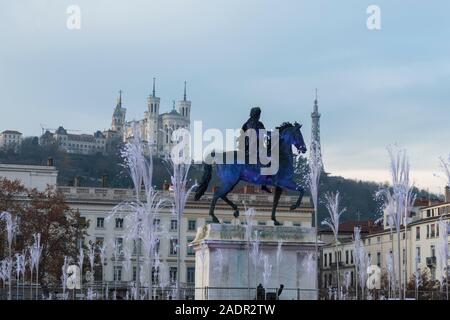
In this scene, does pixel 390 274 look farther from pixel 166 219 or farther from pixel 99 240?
pixel 99 240

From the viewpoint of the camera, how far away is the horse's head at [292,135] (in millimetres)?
30750

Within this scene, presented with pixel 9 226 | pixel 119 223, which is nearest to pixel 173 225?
pixel 119 223

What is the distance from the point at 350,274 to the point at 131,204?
100 ft

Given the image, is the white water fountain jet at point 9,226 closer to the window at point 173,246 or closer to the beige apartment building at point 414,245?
the window at point 173,246

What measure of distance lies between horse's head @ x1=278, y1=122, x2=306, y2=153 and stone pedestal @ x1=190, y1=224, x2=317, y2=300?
254 cm

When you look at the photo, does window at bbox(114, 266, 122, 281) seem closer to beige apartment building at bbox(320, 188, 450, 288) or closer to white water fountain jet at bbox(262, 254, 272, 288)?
beige apartment building at bbox(320, 188, 450, 288)

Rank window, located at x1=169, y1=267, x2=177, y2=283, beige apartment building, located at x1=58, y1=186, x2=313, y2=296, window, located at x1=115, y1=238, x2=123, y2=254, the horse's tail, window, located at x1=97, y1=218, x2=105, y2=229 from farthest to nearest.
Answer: window, located at x1=169, y1=267, x2=177, y2=283 → window, located at x1=97, y1=218, x2=105, y2=229 → window, located at x1=115, y1=238, x2=123, y2=254 → beige apartment building, located at x1=58, y1=186, x2=313, y2=296 → the horse's tail

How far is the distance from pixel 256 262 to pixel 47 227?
4706 cm

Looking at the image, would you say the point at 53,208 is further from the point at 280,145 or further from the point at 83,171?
the point at 83,171

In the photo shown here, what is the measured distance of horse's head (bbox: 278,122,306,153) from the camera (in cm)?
3075

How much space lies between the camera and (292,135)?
3078cm

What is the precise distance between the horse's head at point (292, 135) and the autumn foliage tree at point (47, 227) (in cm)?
4417

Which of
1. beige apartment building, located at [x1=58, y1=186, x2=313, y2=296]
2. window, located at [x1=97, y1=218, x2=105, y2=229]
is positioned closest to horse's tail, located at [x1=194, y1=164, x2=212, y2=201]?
beige apartment building, located at [x1=58, y1=186, x2=313, y2=296]
